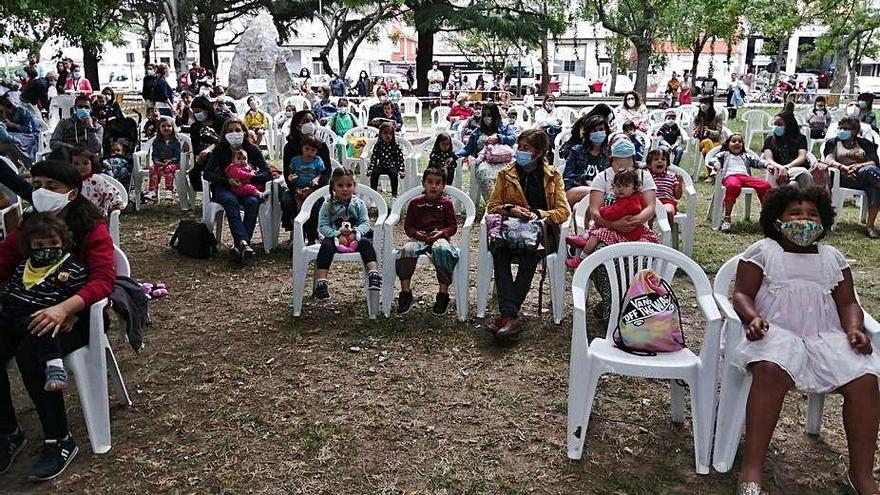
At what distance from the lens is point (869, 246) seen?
21.0 feet

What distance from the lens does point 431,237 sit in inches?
176

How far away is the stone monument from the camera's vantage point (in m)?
17.5

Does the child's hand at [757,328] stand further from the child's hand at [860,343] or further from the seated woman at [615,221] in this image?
the seated woman at [615,221]

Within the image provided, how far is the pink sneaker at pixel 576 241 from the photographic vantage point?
4.38 m

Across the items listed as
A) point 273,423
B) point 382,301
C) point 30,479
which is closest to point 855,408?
point 273,423

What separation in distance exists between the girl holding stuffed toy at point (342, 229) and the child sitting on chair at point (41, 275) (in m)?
1.71

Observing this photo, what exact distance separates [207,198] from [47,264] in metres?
3.07

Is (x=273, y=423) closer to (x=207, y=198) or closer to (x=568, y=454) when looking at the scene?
(x=568, y=454)

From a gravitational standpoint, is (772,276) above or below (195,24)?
below

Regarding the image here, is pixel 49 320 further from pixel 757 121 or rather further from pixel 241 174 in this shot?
pixel 757 121

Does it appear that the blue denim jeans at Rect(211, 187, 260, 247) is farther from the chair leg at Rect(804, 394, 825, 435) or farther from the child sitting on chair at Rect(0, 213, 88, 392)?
the chair leg at Rect(804, 394, 825, 435)

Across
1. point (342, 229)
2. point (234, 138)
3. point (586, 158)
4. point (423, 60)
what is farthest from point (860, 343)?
point (423, 60)

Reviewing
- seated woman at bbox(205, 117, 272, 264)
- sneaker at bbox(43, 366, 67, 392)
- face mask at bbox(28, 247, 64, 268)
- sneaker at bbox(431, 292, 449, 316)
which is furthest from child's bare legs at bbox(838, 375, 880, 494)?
seated woman at bbox(205, 117, 272, 264)

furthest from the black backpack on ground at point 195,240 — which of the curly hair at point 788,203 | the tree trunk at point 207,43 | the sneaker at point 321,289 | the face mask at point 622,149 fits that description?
the tree trunk at point 207,43
